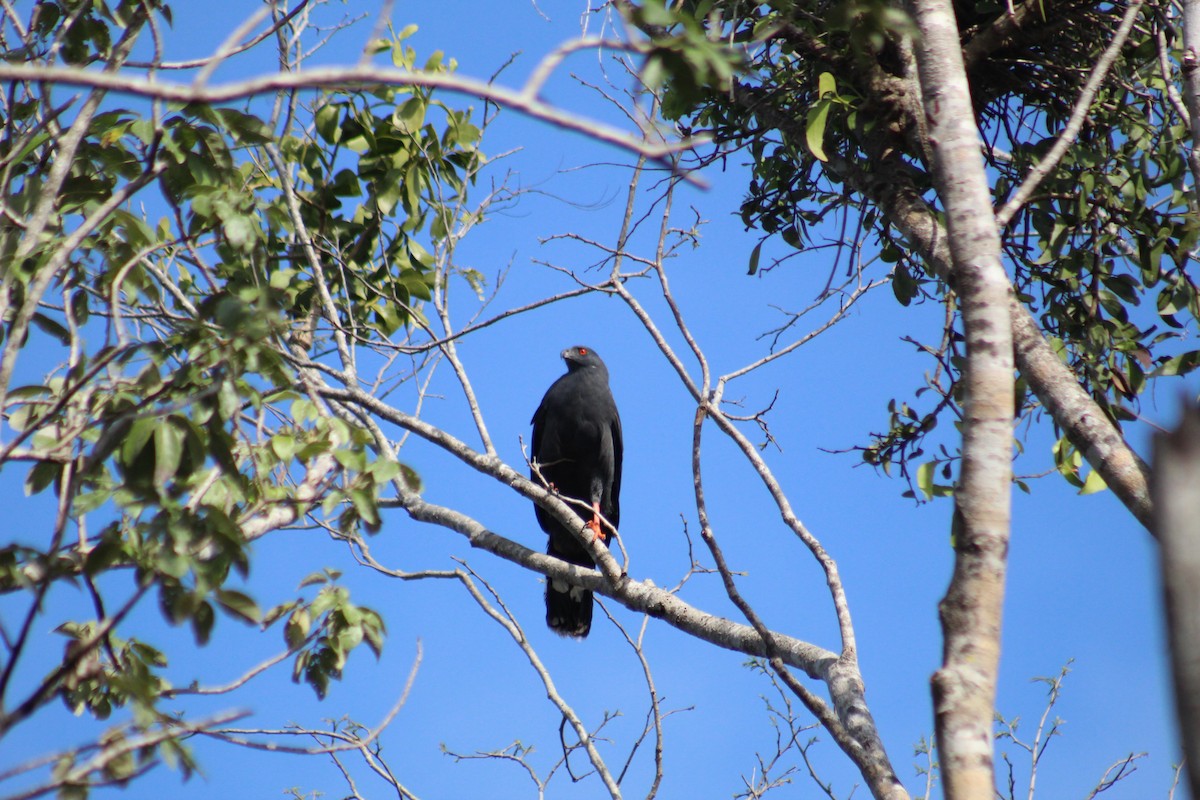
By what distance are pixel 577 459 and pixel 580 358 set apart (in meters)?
1.12

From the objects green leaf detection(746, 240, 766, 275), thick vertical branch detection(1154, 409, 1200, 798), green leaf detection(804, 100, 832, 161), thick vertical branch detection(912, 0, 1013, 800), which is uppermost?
green leaf detection(746, 240, 766, 275)

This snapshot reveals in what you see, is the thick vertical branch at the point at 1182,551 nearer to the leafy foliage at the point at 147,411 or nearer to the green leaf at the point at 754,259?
the leafy foliage at the point at 147,411

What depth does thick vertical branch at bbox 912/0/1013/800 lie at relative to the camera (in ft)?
5.69

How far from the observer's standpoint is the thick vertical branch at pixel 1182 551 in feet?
2.56

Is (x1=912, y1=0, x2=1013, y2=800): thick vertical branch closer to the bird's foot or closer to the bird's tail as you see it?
the bird's foot

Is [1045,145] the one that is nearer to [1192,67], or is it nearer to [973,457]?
[1192,67]

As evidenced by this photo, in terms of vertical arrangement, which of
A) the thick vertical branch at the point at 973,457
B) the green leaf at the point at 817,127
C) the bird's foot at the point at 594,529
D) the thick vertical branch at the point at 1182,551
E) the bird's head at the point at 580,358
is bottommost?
the thick vertical branch at the point at 1182,551

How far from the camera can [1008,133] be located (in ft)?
14.5

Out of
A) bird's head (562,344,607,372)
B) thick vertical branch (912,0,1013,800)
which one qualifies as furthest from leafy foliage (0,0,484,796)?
bird's head (562,344,607,372)

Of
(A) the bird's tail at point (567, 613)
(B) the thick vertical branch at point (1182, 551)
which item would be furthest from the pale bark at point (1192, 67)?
(A) the bird's tail at point (567, 613)

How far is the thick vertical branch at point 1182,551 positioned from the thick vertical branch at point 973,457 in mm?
999

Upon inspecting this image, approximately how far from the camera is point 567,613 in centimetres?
688

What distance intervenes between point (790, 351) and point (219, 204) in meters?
2.29

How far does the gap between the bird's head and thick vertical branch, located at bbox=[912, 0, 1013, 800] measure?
5434 millimetres
